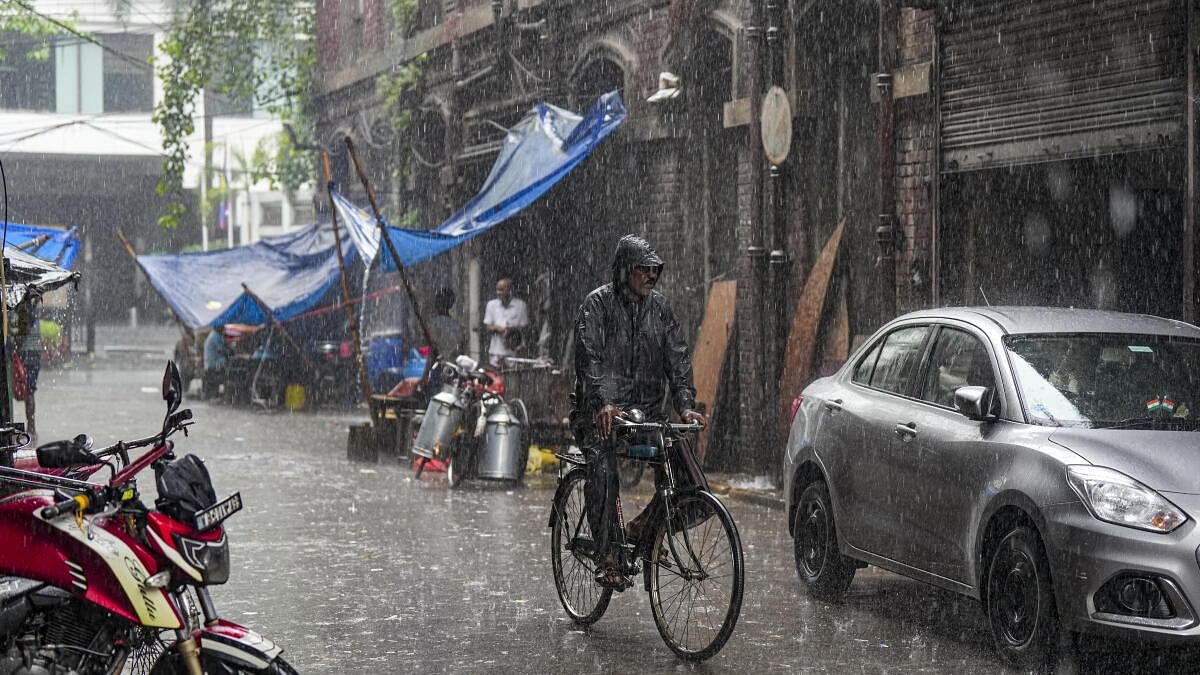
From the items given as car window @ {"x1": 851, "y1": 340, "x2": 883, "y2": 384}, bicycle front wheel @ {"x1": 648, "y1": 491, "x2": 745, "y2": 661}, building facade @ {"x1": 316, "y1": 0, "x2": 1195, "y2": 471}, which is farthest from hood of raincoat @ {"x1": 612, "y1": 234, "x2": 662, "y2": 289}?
building facade @ {"x1": 316, "y1": 0, "x2": 1195, "y2": 471}

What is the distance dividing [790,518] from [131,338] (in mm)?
43706

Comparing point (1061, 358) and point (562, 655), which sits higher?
point (1061, 358)

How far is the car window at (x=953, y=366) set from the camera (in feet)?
25.7

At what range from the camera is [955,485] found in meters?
7.50

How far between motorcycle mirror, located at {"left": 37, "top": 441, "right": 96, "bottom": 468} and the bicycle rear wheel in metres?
3.41

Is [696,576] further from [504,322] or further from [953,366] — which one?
[504,322]

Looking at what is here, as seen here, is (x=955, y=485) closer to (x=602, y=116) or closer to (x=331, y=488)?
(x=331, y=488)

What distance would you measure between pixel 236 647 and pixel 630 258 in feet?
12.0

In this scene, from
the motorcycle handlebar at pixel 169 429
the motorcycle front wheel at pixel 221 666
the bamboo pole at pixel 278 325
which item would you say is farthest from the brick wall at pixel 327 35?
the motorcycle front wheel at pixel 221 666

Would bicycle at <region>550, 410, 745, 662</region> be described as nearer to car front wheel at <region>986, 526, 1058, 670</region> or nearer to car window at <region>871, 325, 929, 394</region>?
car front wheel at <region>986, 526, 1058, 670</region>

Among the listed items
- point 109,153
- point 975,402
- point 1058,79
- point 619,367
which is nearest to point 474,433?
point 1058,79

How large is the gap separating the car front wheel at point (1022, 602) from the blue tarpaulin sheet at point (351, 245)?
10.9 meters

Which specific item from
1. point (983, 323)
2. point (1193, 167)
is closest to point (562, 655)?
point (983, 323)

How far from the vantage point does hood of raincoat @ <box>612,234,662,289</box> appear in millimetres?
7797
